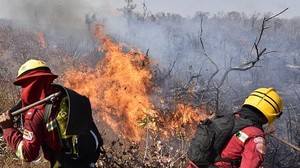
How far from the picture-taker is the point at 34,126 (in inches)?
110

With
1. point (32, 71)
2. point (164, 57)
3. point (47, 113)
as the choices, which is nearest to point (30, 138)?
point (47, 113)

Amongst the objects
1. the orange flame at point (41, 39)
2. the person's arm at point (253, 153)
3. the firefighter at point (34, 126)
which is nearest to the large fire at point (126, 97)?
the person's arm at point (253, 153)

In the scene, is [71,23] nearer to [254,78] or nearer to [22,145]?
[254,78]

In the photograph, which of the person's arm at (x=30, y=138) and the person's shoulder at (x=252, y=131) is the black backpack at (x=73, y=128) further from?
the person's shoulder at (x=252, y=131)

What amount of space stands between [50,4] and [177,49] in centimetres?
1003

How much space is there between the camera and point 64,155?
2.98 m

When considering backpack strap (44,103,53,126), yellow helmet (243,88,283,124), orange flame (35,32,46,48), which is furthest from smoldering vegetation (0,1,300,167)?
backpack strap (44,103,53,126)

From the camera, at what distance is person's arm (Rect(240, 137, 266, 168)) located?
2873 mm

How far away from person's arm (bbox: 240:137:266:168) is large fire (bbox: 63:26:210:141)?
4.40 metres

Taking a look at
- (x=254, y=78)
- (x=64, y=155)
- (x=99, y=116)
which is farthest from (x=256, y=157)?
(x=254, y=78)

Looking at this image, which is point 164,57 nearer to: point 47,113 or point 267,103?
point 267,103

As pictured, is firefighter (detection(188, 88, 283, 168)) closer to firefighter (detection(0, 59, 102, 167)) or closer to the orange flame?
firefighter (detection(0, 59, 102, 167))

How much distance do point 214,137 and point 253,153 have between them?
361mm

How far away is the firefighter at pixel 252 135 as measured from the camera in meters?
2.92
